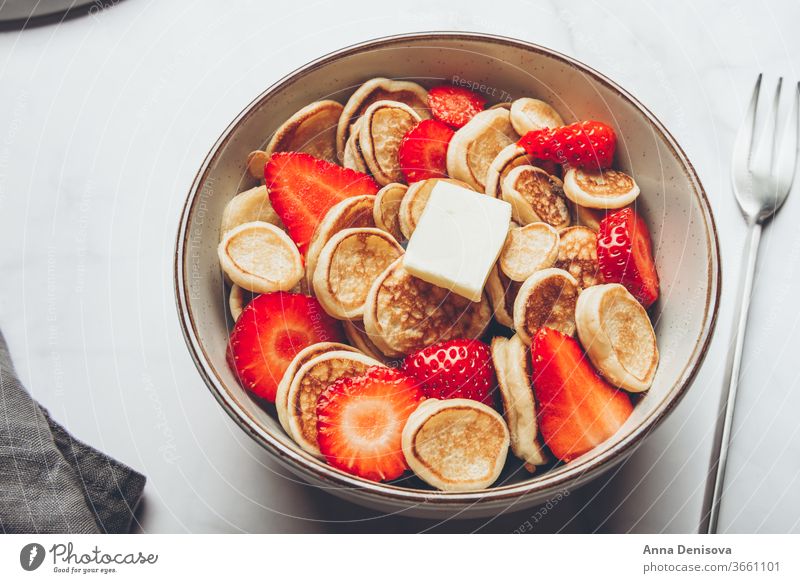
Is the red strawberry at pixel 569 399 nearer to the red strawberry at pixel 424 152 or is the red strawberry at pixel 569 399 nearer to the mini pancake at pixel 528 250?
the mini pancake at pixel 528 250

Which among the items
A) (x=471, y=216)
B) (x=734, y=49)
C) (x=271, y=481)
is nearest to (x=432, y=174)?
(x=471, y=216)

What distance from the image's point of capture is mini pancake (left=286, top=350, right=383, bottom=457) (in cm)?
71

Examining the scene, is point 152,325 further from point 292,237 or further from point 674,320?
point 674,320

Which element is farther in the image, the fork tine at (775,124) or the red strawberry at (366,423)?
the fork tine at (775,124)

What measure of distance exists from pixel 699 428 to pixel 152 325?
70cm

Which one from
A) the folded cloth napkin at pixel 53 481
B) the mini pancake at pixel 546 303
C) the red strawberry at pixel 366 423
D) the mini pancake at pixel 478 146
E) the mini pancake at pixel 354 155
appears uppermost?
the mini pancake at pixel 478 146

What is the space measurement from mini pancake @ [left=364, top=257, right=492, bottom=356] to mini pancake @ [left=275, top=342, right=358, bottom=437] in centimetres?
5

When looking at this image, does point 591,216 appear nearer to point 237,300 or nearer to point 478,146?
point 478,146

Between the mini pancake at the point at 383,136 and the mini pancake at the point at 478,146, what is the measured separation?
0.06 metres

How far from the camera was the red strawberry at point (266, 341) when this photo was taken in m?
0.74

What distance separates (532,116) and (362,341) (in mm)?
327

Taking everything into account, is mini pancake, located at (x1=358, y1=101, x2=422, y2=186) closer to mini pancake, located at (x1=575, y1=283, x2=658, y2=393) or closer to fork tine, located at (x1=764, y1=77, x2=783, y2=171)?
mini pancake, located at (x1=575, y1=283, x2=658, y2=393)

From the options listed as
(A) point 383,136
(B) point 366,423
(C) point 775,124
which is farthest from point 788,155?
(B) point 366,423

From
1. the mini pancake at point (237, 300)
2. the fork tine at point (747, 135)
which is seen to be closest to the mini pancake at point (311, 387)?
the mini pancake at point (237, 300)
